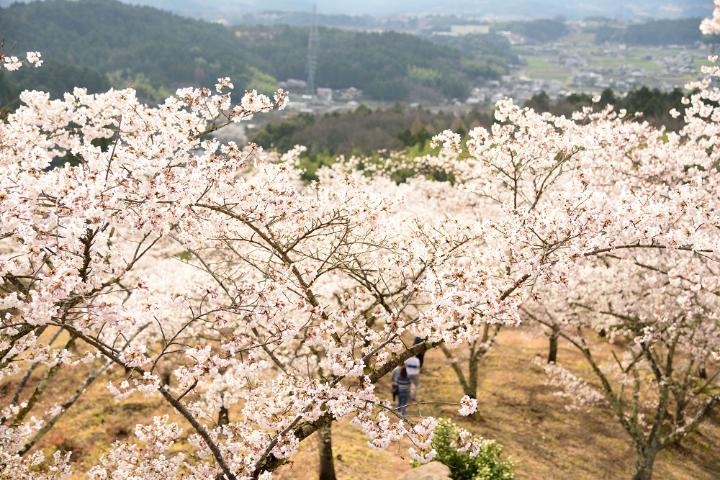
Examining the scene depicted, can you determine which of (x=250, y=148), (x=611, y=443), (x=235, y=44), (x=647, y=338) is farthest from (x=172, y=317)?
(x=235, y=44)

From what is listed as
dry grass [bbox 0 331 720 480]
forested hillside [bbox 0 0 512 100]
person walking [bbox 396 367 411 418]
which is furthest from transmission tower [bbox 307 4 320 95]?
person walking [bbox 396 367 411 418]

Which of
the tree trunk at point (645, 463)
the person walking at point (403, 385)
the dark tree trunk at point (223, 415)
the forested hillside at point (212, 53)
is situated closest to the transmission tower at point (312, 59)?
the forested hillside at point (212, 53)

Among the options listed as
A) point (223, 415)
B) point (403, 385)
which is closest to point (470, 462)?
→ point (403, 385)

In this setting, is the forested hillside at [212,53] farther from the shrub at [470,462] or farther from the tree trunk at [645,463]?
the tree trunk at [645,463]

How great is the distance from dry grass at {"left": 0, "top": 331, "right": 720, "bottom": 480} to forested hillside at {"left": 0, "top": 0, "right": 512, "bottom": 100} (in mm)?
92179

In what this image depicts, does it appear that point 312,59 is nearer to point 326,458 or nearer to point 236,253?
point 326,458

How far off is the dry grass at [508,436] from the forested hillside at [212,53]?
92179 mm

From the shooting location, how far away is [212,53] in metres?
124

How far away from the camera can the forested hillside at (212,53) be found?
111625mm

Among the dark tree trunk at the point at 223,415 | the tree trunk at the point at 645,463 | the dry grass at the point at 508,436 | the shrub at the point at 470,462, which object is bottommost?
the dry grass at the point at 508,436

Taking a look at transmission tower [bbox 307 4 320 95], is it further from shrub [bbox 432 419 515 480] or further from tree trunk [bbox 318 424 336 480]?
shrub [bbox 432 419 515 480]

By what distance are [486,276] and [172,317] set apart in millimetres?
10932

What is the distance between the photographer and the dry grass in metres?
12.5

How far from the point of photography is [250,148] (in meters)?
6.34
